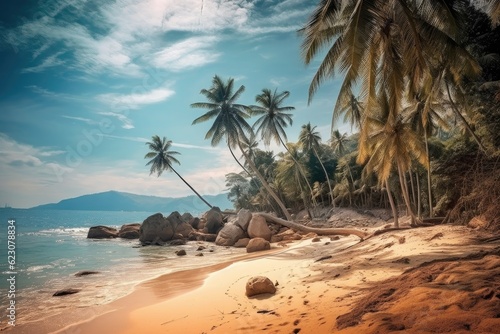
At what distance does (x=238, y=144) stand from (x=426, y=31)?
21.5m

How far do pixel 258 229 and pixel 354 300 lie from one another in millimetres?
17248

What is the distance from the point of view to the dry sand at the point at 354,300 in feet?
8.26

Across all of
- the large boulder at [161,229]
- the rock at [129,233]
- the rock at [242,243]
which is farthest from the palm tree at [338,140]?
the rock at [129,233]

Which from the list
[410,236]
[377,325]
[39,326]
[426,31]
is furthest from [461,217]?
[39,326]

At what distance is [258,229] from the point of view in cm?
2073

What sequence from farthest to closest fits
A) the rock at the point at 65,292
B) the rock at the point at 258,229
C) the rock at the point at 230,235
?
1. the rock at the point at 230,235
2. the rock at the point at 258,229
3. the rock at the point at 65,292

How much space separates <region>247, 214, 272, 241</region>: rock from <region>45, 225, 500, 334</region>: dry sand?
12.5 m

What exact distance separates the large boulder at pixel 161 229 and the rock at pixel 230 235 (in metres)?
7.07

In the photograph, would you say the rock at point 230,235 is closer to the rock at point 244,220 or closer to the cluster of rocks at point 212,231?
the cluster of rocks at point 212,231

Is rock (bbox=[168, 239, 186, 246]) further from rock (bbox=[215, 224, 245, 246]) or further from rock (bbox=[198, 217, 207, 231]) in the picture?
rock (bbox=[198, 217, 207, 231])

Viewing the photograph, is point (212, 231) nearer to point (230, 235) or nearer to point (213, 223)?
point (213, 223)

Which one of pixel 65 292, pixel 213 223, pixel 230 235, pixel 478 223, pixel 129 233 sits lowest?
→ pixel 129 233

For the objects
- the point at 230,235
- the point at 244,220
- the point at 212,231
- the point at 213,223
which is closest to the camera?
the point at 230,235

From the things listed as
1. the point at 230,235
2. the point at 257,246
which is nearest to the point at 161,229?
the point at 230,235
